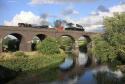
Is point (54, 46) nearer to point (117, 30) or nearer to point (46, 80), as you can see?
point (117, 30)

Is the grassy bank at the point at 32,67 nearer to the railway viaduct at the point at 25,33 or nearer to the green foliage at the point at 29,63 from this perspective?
the green foliage at the point at 29,63

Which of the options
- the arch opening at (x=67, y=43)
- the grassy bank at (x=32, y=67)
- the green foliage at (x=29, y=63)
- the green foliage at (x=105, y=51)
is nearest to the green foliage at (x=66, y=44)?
the arch opening at (x=67, y=43)

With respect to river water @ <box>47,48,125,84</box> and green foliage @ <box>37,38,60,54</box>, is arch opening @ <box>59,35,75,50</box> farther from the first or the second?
river water @ <box>47,48,125,84</box>

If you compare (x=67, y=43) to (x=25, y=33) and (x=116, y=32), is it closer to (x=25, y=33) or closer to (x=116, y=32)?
(x=25, y=33)

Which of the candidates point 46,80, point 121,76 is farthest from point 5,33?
point 121,76

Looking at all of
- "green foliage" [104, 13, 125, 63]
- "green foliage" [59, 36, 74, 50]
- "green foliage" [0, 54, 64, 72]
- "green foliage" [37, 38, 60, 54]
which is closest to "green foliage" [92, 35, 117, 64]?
"green foliage" [104, 13, 125, 63]

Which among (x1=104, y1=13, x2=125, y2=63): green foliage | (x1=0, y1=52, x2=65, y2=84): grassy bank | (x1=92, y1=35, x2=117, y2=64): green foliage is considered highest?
(x1=104, y1=13, x2=125, y2=63): green foliage

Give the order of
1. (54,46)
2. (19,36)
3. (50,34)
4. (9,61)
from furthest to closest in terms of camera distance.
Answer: (50,34) < (19,36) < (54,46) < (9,61)

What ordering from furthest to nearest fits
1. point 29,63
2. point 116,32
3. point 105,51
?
1. point 105,51
2. point 116,32
3. point 29,63

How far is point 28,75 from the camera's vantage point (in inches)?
2432

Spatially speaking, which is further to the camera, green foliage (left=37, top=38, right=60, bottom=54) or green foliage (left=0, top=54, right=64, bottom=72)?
green foliage (left=37, top=38, right=60, bottom=54)

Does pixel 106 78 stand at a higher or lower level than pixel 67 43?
lower

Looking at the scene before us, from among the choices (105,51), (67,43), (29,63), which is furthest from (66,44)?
(29,63)

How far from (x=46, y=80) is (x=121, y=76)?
1464 centimetres
